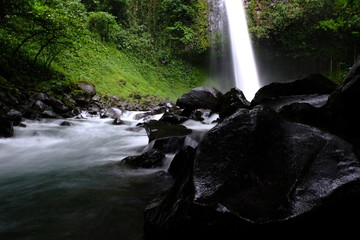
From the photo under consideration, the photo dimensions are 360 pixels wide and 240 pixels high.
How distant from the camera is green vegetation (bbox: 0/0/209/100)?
11330 mm

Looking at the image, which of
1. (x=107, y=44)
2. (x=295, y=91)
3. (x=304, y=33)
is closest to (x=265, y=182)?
(x=295, y=91)

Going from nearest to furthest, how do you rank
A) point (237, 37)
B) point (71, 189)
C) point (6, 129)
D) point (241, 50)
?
point (71, 189)
point (6, 129)
point (237, 37)
point (241, 50)

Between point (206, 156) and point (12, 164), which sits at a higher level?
point (206, 156)

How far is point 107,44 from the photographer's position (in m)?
21.8

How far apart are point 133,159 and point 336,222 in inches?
146

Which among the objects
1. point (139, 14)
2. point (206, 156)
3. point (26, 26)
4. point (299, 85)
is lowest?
point (206, 156)

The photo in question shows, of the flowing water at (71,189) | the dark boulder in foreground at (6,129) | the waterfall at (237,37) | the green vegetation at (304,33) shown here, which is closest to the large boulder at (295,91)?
the flowing water at (71,189)

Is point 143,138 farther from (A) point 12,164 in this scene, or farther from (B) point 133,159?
(A) point 12,164

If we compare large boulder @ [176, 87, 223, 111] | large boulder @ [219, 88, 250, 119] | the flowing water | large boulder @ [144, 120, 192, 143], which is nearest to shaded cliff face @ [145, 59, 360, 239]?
the flowing water

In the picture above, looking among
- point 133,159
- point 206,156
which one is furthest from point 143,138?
point 206,156

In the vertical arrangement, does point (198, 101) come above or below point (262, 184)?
above

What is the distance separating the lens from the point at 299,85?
243 inches

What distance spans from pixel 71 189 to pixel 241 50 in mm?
24743

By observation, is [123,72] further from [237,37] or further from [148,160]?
[148,160]
